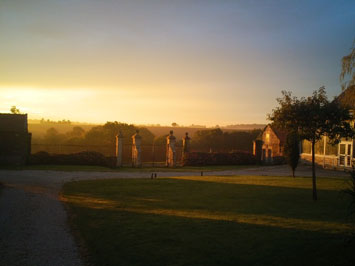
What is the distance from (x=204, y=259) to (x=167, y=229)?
87.9 inches

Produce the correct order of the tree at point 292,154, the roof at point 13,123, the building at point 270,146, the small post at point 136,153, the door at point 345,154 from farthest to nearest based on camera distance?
the building at point 270,146 → the small post at point 136,153 → the roof at point 13,123 → the door at point 345,154 → the tree at point 292,154

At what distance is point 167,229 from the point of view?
8.76 metres

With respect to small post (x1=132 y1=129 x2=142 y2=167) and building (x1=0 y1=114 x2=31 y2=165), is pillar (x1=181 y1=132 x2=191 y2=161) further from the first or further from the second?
building (x1=0 y1=114 x2=31 y2=165)

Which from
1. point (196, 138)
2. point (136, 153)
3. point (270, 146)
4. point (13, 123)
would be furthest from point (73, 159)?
point (196, 138)

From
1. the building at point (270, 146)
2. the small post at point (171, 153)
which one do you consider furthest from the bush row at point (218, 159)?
the small post at point (171, 153)

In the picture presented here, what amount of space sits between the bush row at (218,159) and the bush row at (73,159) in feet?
26.4

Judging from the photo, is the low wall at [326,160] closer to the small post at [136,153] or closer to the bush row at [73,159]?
the small post at [136,153]

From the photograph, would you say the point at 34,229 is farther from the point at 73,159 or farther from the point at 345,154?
the point at 345,154

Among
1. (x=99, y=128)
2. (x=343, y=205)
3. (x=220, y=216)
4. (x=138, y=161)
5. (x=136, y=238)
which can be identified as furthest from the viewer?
(x=99, y=128)

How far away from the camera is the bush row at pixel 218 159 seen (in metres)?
33.1

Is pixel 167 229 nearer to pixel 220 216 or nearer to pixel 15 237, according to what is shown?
pixel 220 216

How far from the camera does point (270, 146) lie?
38.2 m

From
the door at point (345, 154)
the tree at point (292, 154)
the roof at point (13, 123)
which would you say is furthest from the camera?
the roof at point (13, 123)

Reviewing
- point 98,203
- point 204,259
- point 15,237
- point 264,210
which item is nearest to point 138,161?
point 98,203
